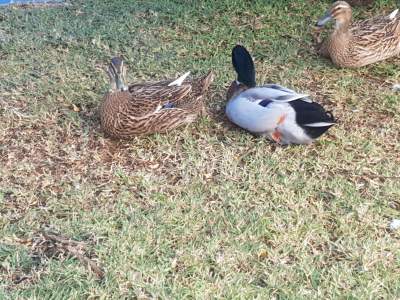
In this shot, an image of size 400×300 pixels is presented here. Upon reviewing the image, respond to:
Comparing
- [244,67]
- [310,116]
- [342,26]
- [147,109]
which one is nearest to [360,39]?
[342,26]

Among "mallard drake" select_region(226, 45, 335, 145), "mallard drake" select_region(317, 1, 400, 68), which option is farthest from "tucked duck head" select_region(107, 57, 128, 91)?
"mallard drake" select_region(317, 1, 400, 68)

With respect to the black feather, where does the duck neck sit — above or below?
above

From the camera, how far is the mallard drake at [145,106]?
3799 millimetres

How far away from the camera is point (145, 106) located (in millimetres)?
3814

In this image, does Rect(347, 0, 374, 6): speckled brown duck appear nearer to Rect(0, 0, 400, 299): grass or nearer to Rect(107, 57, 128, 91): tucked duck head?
Rect(0, 0, 400, 299): grass

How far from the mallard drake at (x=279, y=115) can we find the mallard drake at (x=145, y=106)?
303mm

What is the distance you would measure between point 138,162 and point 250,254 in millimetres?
1088

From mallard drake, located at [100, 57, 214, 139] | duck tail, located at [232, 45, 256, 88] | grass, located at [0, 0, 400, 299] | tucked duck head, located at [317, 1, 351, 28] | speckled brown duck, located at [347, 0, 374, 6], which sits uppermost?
tucked duck head, located at [317, 1, 351, 28]

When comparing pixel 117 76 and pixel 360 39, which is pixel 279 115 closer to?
pixel 117 76

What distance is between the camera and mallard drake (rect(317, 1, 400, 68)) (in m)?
4.68

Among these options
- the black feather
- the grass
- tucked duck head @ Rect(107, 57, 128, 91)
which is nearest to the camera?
the grass

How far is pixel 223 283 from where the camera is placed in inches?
110

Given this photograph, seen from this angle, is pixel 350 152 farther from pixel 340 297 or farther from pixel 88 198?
Result: pixel 88 198

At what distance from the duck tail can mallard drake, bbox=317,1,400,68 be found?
3.28ft
